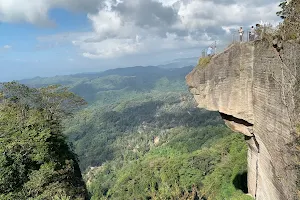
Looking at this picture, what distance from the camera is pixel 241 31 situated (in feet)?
42.1

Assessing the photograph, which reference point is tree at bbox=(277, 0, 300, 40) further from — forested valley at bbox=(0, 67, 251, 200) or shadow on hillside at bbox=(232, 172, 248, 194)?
shadow on hillside at bbox=(232, 172, 248, 194)

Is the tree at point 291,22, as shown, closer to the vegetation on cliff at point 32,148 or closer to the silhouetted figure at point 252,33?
the silhouetted figure at point 252,33

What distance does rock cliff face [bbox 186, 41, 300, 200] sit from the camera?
876cm

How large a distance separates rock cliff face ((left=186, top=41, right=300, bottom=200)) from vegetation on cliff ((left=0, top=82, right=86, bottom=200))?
917 cm

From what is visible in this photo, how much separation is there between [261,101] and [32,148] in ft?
42.7

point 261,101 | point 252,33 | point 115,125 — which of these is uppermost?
point 252,33

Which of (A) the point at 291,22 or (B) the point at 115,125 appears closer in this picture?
(A) the point at 291,22

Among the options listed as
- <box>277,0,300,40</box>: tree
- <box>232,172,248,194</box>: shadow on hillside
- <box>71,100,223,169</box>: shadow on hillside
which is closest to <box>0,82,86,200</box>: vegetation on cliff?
<box>277,0,300,40</box>: tree

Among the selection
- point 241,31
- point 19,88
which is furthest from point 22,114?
point 241,31

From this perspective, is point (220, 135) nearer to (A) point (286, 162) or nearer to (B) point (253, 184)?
(B) point (253, 184)

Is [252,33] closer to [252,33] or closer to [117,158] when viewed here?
[252,33]

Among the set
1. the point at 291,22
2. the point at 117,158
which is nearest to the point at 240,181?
the point at 291,22

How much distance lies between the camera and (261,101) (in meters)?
11.0

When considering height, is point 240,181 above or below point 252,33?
below
